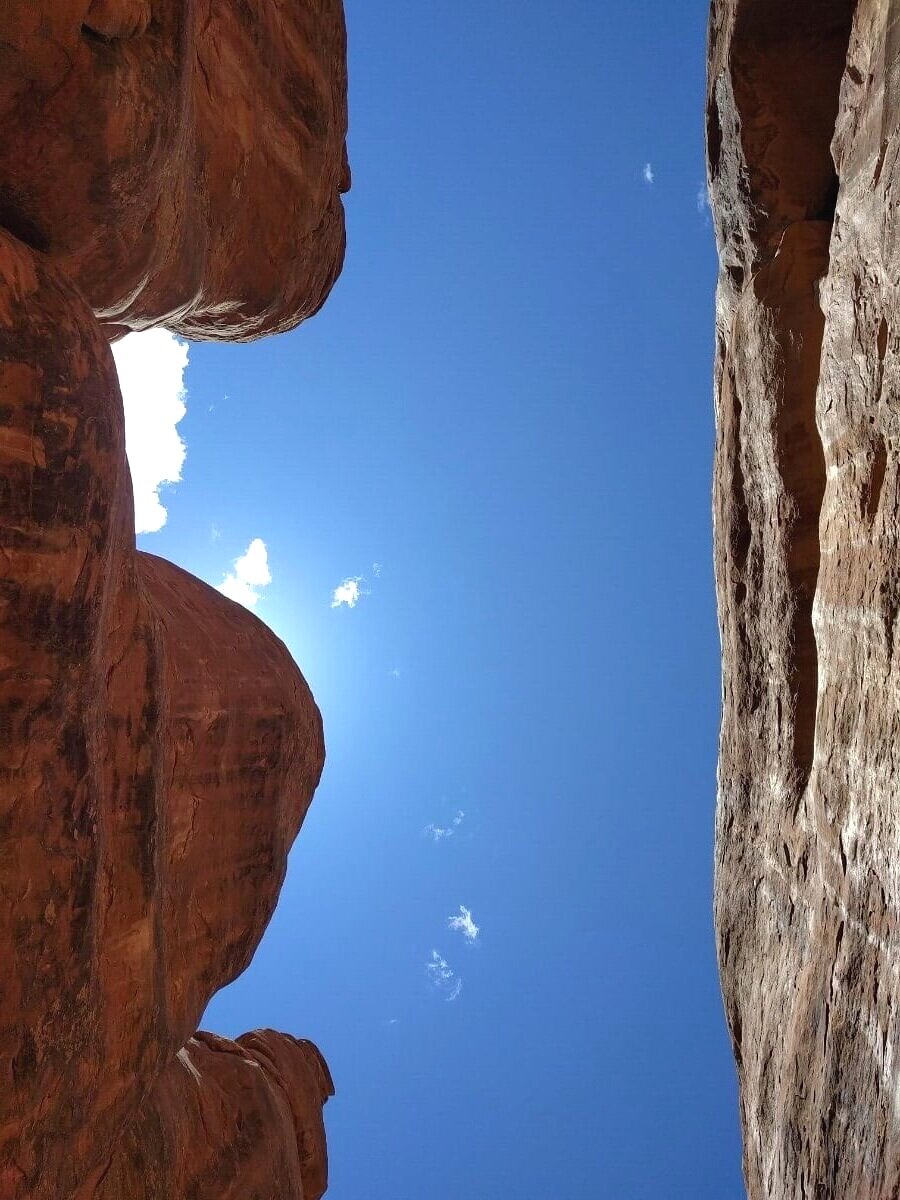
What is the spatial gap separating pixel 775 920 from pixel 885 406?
530 centimetres

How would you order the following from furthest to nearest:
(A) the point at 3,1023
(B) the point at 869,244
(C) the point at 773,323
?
(C) the point at 773,323 < (B) the point at 869,244 < (A) the point at 3,1023

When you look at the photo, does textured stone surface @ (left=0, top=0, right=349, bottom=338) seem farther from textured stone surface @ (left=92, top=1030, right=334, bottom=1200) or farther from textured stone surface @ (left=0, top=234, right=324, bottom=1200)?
textured stone surface @ (left=92, top=1030, right=334, bottom=1200)

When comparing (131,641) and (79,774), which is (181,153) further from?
(79,774)

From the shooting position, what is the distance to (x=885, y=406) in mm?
6688

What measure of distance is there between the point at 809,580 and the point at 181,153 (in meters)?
7.14

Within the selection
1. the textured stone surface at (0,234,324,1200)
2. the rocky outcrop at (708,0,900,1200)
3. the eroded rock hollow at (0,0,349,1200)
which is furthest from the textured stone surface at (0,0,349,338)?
the rocky outcrop at (708,0,900,1200)

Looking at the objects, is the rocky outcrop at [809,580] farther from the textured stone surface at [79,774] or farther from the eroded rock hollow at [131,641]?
the textured stone surface at [79,774]

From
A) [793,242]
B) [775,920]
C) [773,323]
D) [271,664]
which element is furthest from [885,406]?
[271,664]

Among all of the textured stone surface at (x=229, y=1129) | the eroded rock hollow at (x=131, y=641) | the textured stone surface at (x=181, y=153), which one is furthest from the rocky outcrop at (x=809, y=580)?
the textured stone surface at (x=229, y=1129)

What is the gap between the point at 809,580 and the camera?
898 centimetres

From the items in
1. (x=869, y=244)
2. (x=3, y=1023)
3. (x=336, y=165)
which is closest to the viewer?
(x=3, y=1023)

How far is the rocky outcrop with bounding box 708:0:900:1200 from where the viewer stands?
21.4ft

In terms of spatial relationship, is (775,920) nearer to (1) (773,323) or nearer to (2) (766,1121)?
(2) (766,1121)

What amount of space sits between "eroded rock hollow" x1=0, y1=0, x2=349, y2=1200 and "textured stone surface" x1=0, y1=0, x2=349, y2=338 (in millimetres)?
20
